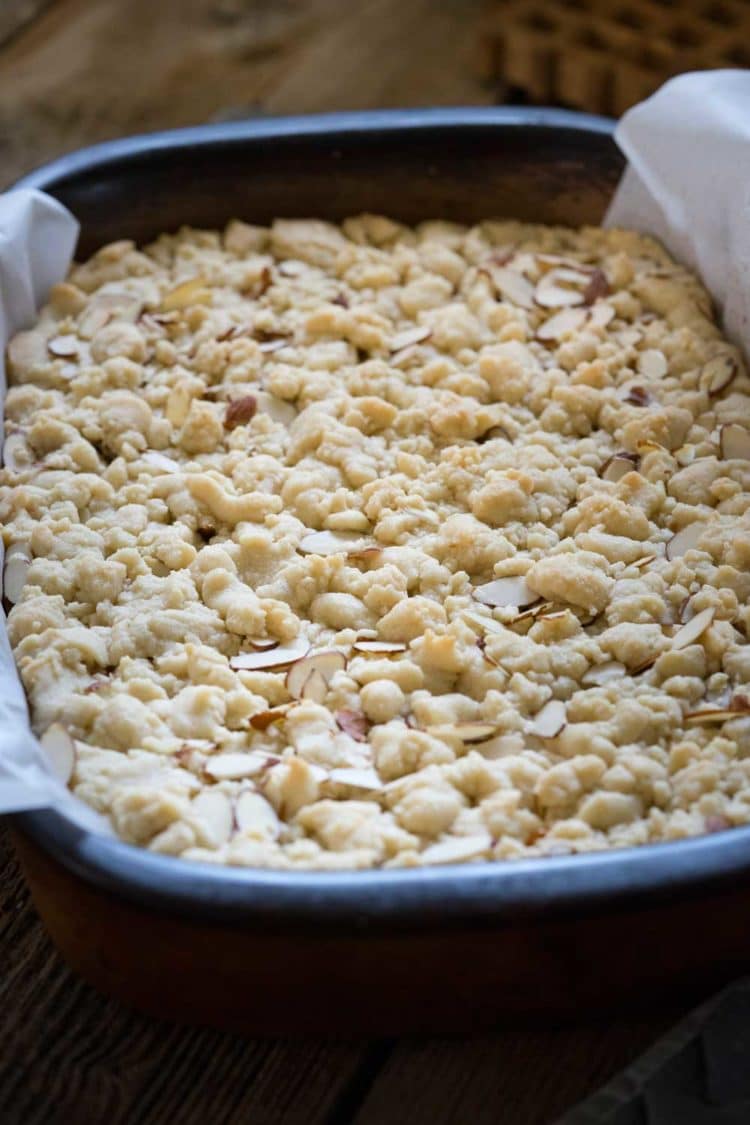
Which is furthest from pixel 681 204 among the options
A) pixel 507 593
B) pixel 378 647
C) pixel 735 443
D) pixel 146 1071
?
pixel 146 1071

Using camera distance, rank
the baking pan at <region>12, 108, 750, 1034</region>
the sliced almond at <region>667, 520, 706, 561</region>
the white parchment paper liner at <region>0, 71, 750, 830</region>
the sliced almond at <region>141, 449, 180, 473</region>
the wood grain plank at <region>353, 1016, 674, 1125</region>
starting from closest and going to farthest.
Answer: the baking pan at <region>12, 108, 750, 1034</region> → the wood grain plank at <region>353, 1016, 674, 1125</region> → the sliced almond at <region>667, 520, 706, 561</region> → the sliced almond at <region>141, 449, 180, 473</region> → the white parchment paper liner at <region>0, 71, 750, 830</region>

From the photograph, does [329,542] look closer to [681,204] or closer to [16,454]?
[16,454]

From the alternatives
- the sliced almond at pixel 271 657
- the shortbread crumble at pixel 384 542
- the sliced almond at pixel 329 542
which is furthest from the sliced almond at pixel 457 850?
the sliced almond at pixel 329 542

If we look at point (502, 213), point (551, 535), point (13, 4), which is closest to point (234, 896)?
point (551, 535)

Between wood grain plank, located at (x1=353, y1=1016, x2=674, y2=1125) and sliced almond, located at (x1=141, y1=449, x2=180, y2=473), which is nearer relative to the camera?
wood grain plank, located at (x1=353, y1=1016, x2=674, y2=1125)

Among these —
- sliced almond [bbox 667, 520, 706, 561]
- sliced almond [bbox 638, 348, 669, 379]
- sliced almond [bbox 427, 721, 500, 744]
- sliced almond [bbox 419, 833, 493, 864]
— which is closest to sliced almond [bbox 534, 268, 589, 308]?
sliced almond [bbox 638, 348, 669, 379]

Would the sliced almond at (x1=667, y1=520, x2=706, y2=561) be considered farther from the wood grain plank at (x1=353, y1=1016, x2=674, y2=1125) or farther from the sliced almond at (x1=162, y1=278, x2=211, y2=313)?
the sliced almond at (x1=162, y1=278, x2=211, y2=313)
